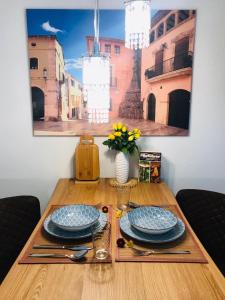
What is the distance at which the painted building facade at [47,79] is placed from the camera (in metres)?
1.87

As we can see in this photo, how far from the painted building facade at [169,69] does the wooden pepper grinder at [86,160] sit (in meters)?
0.44

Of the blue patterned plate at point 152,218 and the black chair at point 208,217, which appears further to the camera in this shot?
the black chair at point 208,217

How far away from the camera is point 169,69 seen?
1.91m

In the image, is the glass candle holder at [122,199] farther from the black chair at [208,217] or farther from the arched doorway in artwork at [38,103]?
the arched doorway in artwork at [38,103]

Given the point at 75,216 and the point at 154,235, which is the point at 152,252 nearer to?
the point at 154,235

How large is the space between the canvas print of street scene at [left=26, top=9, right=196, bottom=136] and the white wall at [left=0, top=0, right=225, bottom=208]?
57 millimetres

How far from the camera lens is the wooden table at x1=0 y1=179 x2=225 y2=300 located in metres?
0.90

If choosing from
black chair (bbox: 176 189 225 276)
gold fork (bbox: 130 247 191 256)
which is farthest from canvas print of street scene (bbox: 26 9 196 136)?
gold fork (bbox: 130 247 191 256)

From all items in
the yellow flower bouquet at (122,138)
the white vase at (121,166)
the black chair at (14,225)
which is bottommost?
the black chair at (14,225)

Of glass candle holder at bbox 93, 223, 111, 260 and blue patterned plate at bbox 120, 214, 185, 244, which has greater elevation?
blue patterned plate at bbox 120, 214, 185, 244

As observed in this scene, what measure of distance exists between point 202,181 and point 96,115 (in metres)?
0.94

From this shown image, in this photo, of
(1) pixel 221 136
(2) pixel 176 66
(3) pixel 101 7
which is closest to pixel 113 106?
(2) pixel 176 66

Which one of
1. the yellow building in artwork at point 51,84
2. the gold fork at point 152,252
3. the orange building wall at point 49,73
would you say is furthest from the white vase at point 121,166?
the gold fork at point 152,252

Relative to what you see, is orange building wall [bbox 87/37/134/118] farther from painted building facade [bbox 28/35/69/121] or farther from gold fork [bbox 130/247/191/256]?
gold fork [bbox 130/247/191/256]
